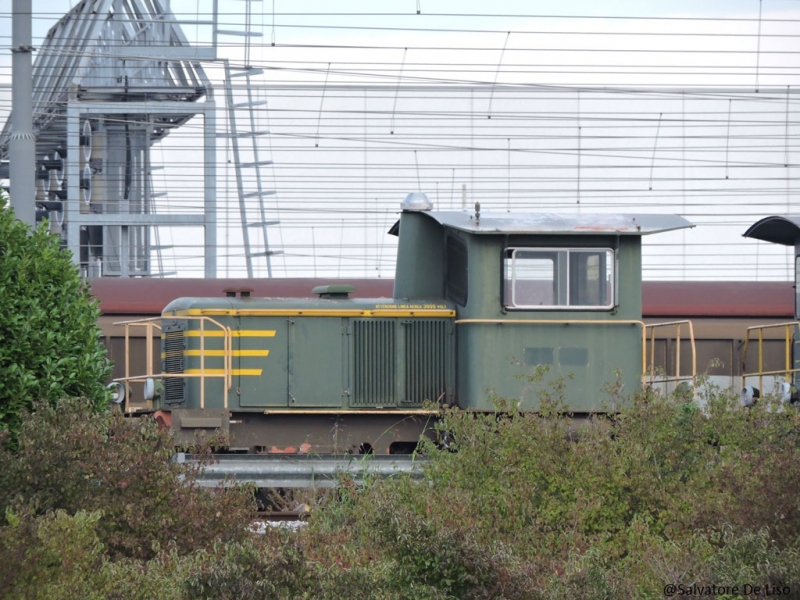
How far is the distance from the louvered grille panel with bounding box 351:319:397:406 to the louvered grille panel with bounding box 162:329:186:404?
190 cm

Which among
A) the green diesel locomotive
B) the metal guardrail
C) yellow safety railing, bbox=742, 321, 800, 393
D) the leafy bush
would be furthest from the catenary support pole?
yellow safety railing, bbox=742, 321, 800, 393

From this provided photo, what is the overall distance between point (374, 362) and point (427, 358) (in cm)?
59

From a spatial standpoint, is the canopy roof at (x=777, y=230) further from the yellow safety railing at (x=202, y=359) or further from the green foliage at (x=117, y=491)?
the green foliage at (x=117, y=491)

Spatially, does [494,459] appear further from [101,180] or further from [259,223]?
[101,180]

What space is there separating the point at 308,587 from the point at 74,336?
3.85m

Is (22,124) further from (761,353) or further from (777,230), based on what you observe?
(777,230)

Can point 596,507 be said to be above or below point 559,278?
below

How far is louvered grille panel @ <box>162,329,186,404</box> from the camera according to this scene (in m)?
10.8

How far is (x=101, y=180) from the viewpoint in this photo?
57.5ft

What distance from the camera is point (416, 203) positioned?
11164mm

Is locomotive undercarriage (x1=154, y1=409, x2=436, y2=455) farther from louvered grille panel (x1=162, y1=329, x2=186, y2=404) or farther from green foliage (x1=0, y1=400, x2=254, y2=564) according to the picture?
green foliage (x1=0, y1=400, x2=254, y2=564)

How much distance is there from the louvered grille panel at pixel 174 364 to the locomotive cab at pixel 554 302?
311 cm

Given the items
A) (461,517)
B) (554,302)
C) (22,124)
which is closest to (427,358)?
(554,302)

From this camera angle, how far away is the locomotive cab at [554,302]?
10.3m
